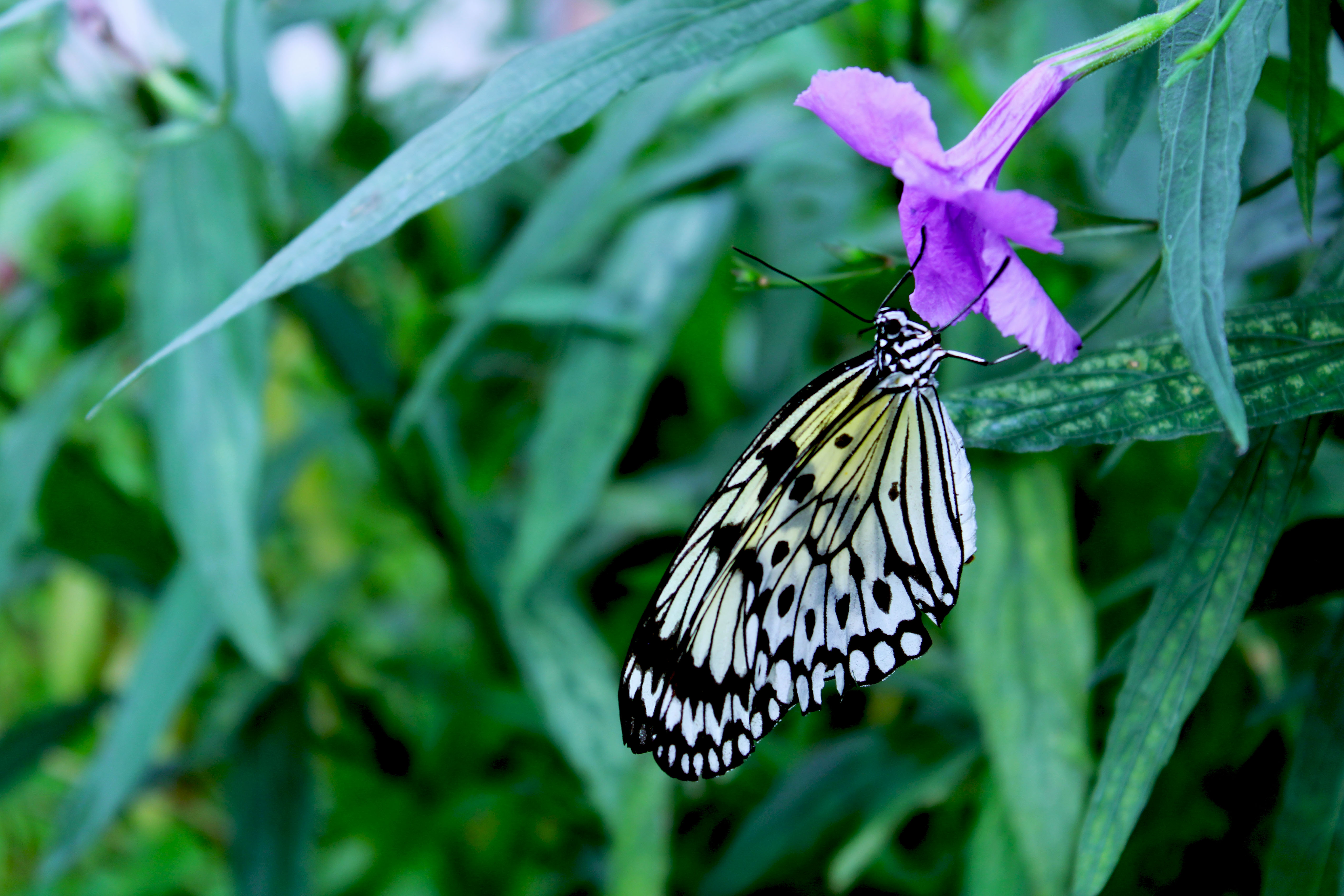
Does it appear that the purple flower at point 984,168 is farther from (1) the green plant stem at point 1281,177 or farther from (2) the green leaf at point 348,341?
(2) the green leaf at point 348,341

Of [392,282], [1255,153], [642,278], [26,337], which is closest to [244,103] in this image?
[642,278]

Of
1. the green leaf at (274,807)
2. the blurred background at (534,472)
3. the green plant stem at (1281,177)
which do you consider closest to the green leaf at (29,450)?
the blurred background at (534,472)

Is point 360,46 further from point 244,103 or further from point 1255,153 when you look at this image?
point 1255,153

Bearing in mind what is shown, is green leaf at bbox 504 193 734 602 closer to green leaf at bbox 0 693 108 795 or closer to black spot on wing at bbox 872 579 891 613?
black spot on wing at bbox 872 579 891 613

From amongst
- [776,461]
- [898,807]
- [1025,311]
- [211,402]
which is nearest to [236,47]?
[211,402]

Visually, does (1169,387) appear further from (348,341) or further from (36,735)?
(36,735)

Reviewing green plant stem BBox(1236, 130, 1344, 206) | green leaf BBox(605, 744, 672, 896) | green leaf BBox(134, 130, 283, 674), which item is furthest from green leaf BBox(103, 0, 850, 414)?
green leaf BBox(605, 744, 672, 896)

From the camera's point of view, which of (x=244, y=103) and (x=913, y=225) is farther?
(x=244, y=103)

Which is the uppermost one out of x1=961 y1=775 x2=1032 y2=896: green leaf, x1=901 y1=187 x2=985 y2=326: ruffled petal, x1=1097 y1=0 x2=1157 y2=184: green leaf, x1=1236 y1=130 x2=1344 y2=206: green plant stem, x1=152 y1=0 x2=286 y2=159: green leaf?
x1=152 y1=0 x2=286 y2=159: green leaf
